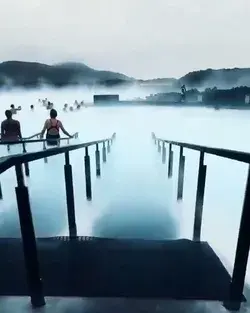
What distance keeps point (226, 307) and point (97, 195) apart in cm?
226

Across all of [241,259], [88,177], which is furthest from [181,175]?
[241,259]

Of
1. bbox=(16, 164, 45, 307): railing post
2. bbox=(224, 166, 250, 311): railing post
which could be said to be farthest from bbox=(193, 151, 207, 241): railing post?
bbox=(16, 164, 45, 307): railing post

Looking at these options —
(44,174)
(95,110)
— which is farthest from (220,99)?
(44,174)

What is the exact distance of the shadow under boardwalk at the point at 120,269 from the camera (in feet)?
3.92

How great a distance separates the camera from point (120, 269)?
1.37 metres

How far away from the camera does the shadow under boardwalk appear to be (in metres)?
1.20

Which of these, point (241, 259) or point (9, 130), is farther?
point (9, 130)

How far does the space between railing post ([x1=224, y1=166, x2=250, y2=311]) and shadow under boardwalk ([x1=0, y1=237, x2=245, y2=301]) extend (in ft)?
0.19

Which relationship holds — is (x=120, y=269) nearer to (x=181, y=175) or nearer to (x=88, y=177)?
(x=88, y=177)

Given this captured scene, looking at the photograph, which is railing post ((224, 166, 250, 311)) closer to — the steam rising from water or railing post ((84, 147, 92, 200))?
the steam rising from water

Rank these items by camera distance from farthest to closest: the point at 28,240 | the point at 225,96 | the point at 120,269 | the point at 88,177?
the point at 225,96
the point at 88,177
the point at 120,269
the point at 28,240

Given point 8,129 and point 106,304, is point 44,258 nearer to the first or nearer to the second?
point 106,304

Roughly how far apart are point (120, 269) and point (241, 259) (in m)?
0.58

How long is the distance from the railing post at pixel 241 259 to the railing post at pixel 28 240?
2.31 ft
